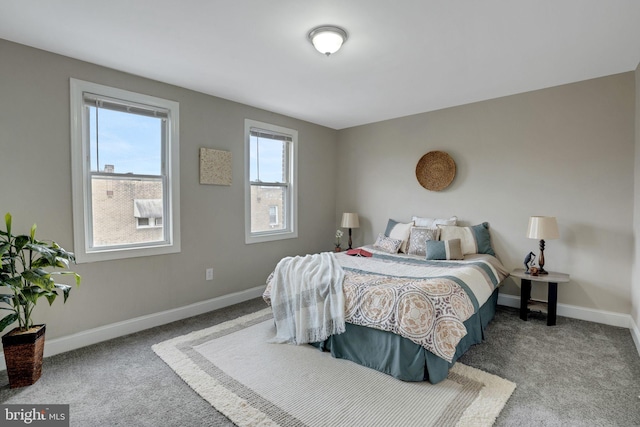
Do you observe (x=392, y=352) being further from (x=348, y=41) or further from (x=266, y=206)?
(x=266, y=206)

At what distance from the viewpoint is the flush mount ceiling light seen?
85.4 inches

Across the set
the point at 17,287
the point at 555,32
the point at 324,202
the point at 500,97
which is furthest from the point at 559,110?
the point at 17,287

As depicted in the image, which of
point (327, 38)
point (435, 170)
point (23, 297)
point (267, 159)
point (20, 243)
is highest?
point (327, 38)

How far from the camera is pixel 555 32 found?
7.33 feet

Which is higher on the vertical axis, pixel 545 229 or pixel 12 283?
pixel 545 229

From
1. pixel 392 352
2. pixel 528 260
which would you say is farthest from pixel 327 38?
pixel 528 260

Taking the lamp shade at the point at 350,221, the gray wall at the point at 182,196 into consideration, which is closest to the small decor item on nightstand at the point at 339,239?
the lamp shade at the point at 350,221

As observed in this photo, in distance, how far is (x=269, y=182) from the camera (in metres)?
4.25

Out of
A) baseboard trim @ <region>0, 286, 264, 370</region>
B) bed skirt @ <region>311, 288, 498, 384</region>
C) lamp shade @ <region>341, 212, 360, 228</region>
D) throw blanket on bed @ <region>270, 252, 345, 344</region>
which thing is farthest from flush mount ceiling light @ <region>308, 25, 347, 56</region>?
baseboard trim @ <region>0, 286, 264, 370</region>

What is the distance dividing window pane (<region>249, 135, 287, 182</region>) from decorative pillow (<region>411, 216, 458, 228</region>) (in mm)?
1959

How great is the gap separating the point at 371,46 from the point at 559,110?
92.5 inches

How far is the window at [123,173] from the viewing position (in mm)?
2682

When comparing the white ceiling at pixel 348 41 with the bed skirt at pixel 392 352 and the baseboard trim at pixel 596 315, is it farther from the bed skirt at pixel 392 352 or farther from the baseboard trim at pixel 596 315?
the baseboard trim at pixel 596 315

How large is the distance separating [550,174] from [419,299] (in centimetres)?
247
